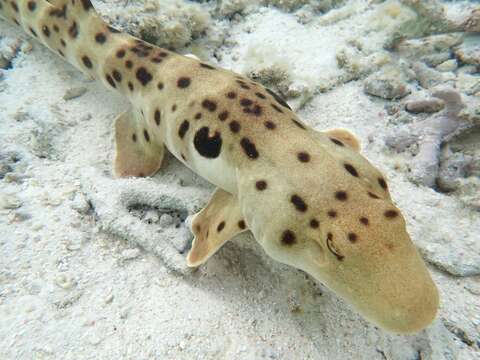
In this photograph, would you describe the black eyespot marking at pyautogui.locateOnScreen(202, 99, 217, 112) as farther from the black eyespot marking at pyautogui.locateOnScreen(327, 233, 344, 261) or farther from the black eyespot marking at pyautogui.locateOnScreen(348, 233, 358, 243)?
the black eyespot marking at pyautogui.locateOnScreen(348, 233, 358, 243)

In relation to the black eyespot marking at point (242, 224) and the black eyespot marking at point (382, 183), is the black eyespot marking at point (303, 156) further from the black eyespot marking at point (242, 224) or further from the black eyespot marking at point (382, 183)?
the black eyespot marking at point (242, 224)

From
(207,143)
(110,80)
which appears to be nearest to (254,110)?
(207,143)

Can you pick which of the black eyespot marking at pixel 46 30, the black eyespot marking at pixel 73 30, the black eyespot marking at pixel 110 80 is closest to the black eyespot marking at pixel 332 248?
the black eyespot marking at pixel 110 80

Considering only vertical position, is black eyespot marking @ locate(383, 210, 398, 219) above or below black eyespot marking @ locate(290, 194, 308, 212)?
above

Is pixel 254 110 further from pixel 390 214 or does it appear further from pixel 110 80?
pixel 110 80

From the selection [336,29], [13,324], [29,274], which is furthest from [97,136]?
[336,29]

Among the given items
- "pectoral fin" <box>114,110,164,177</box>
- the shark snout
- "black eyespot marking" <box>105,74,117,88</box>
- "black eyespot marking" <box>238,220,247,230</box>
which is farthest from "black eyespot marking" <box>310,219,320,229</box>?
"black eyespot marking" <box>105,74,117,88</box>

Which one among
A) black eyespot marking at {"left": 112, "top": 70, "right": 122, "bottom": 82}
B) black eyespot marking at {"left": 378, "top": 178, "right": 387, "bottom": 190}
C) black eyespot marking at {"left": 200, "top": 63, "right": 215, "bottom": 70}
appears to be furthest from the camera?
black eyespot marking at {"left": 112, "top": 70, "right": 122, "bottom": 82}

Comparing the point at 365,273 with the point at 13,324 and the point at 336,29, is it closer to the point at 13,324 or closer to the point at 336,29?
the point at 13,324
